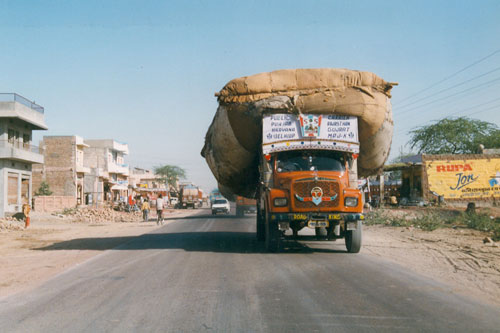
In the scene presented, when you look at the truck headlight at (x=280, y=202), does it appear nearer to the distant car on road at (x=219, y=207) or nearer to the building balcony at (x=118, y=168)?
the distant car on road at (x=219, y=207)

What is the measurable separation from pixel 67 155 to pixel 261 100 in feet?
161

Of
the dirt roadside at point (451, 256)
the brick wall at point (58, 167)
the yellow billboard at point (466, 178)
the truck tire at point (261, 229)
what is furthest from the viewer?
the brick wall at point (58, 167)

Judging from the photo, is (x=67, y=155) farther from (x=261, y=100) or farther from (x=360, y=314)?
(x=360, y=314)

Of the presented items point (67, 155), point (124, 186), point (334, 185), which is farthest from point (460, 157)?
point (124, 186)

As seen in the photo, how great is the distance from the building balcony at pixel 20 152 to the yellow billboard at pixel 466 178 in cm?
3022

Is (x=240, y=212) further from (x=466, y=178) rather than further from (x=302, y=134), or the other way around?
(x=302, y=134)

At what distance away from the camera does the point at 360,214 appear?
1066 cm

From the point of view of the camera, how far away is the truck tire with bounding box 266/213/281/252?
433 inches

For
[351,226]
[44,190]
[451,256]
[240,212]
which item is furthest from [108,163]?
[451,256]

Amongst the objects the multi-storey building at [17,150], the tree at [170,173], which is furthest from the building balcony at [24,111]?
the tree at [170,173]

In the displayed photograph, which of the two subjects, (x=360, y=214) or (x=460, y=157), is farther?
(x=460, y=157)

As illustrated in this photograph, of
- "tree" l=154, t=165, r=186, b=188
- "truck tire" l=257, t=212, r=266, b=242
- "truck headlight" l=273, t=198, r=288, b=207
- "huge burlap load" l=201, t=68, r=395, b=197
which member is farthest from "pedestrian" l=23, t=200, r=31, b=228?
"tree" l=154, t=165, r=186, b=188

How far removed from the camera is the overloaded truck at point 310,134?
34.6 feet

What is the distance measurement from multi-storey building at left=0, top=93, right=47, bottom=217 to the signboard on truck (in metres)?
28.9
